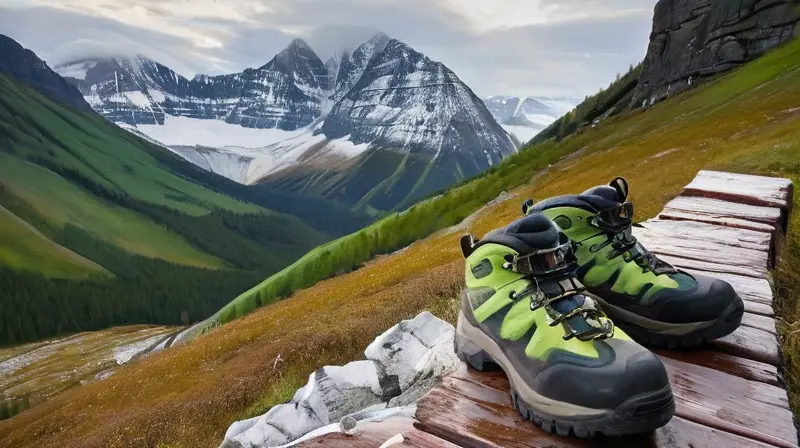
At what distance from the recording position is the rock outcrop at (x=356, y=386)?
7445 millimetres

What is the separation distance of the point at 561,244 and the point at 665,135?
6634 centimetres

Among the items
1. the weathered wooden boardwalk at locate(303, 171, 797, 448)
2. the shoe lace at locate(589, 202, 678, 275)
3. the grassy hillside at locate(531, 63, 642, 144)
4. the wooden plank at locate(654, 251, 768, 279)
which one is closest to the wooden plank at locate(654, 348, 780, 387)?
the weathered wooden boardwalk at locate(303, 171, 797, 448)

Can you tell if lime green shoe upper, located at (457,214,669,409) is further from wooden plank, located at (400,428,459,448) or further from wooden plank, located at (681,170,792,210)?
wooden plank, located at (681,170,792,210)

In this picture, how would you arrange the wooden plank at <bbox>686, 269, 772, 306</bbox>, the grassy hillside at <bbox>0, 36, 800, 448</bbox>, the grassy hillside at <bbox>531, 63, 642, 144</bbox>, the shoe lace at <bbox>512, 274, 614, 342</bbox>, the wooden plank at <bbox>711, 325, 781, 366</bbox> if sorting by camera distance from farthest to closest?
the grassy hillside at <bbox>531, 63, 642, 144</bbox>
the grassy hillside at <bbox>0, 36, 800, 448</bbox>
the wooden plank at <bbox>686, 269, 772, 306</bbox>
the wooden plank at <bbox>711, 325, 781, 366</bbox>
the shoe lace at <bbox>512, 274, 614, 342</bbox>

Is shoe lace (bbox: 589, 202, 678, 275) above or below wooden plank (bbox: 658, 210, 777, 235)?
above

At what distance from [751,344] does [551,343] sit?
1.62 m

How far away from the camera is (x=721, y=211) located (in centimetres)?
652

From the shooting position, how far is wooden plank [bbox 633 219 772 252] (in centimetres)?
530

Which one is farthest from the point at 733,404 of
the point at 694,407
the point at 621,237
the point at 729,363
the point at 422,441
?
the point at 422,441

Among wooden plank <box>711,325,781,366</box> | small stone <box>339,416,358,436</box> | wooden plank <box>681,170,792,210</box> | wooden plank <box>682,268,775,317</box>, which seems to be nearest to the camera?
small stone <box>339,416,358,436</box>

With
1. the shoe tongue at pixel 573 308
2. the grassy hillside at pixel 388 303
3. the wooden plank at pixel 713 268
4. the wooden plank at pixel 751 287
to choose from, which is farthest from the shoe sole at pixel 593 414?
the wooden plank at pixel 713 268

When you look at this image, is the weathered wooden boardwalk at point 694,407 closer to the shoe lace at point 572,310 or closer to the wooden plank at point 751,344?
the wooden plank at point 751,344

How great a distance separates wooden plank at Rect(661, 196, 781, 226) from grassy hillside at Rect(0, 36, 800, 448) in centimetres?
63

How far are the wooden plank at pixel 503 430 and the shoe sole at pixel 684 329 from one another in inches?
36.3
